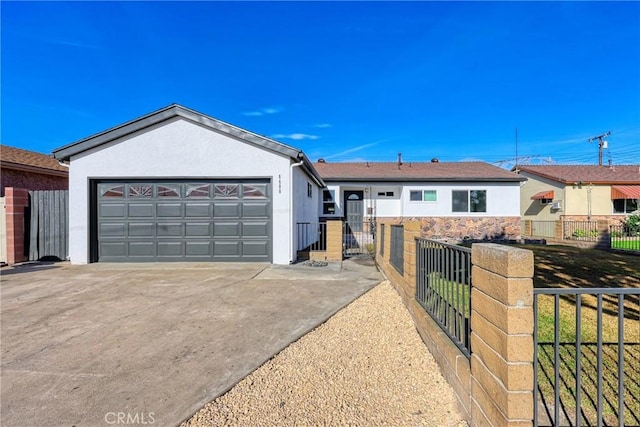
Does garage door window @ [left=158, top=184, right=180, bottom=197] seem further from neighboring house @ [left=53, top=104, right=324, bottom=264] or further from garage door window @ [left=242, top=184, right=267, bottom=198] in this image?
garage door window @ [left=242, top=184, right=267, bottom=198]

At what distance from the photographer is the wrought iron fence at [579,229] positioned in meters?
15.4

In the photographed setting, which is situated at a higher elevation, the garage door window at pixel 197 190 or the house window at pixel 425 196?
the house window at pixel 425 196

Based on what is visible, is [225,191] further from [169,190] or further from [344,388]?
[344,388]

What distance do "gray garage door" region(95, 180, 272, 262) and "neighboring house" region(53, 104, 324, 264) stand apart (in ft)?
0.09

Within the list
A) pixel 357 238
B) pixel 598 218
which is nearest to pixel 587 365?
pixel 357 238

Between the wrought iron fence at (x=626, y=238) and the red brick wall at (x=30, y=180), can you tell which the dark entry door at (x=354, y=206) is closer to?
the wrought iron fence at (x=626, y=238)

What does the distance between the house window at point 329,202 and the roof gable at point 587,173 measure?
45.6 ft

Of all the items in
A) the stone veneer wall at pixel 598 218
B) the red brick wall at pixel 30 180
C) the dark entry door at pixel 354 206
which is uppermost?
the red brick wall at pixel 30 180

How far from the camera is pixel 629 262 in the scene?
8352 millimetres

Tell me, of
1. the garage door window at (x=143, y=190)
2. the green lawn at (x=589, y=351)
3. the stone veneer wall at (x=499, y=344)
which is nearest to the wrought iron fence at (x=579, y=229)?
the green lawn at (x=589, y=351)

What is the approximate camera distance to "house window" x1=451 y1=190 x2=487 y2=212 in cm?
1577

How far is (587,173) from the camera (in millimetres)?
20359

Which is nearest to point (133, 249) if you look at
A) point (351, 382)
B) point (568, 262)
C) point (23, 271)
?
point (23, 271)

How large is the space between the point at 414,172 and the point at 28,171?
16.6 m
